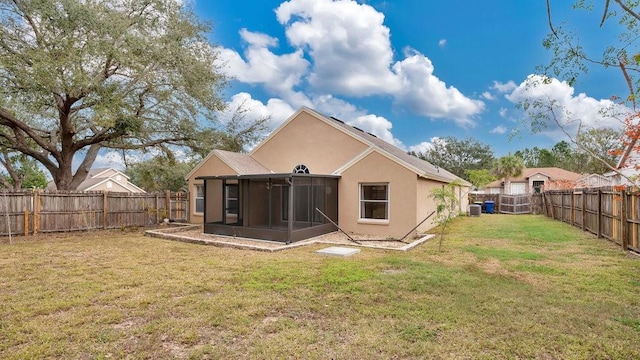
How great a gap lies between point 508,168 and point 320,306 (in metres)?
41.8

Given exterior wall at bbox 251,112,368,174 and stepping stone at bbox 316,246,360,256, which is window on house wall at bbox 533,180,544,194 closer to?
exterior wall at bbox 251,112,368,174

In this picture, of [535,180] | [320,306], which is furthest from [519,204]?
[320,306]

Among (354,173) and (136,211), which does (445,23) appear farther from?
(136,211)

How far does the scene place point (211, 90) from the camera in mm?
17422

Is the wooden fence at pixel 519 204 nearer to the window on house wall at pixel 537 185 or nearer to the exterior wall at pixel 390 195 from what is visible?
the window on house wall at pixel 537 185

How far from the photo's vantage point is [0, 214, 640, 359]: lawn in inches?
150

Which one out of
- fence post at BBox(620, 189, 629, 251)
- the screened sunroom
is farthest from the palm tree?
the screened sunroom

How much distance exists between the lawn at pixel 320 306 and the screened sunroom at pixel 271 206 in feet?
10.2

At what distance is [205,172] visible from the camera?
16.3 metres

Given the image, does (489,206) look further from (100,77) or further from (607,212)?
(100,77)

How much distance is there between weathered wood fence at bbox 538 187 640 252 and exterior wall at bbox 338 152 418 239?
599 centimetres

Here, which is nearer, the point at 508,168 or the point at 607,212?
the point at 607,212

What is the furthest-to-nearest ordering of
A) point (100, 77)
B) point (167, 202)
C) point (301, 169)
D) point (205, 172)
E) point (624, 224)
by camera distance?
1. point (167, 202)
2. point (205, 172)
3. point (301, 169)
4. point (100, 77)
5. point (624, 224)

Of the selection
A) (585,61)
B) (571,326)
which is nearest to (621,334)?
(571,326)
